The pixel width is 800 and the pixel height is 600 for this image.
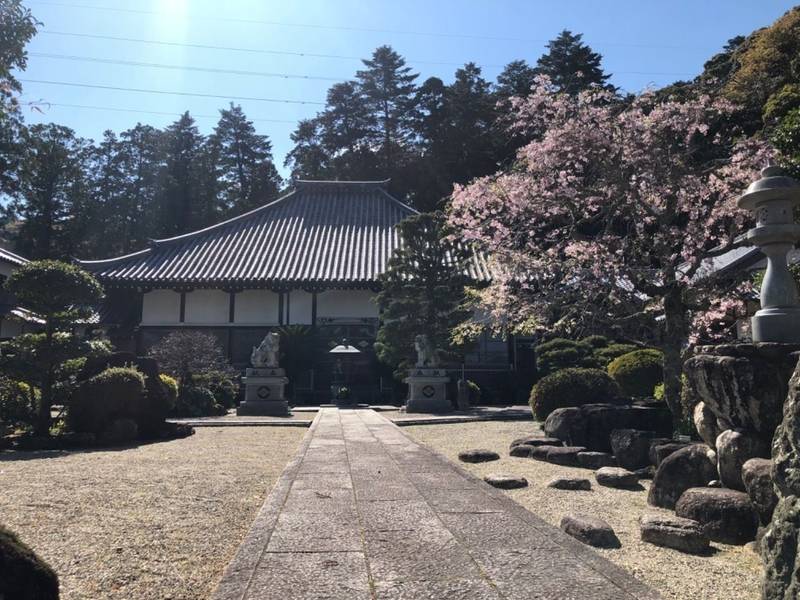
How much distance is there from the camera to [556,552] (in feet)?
10.8

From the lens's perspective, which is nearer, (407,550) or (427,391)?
(407,550)

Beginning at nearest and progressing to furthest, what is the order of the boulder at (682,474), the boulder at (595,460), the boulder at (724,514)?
1. the boulder at (724,514)
2. the boulder at (682,474)
3. the boulder at (595,460)

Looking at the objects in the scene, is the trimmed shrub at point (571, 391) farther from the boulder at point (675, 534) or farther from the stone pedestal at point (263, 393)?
the stone pedestal at point (263, 393)

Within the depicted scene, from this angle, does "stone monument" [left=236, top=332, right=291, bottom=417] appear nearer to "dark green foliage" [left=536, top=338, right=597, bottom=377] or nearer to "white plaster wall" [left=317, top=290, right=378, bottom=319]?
"white plaster wall" [left=317, top=290, right=378, bottom=319]

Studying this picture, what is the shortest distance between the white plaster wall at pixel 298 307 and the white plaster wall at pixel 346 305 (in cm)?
40

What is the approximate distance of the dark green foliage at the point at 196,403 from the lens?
51.0 ft

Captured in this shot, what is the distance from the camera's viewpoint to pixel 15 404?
32.3 feet

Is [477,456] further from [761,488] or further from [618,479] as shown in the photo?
[761,488]

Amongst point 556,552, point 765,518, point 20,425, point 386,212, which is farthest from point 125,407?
point 386,212

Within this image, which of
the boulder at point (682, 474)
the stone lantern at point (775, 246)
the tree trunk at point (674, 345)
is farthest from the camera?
the tree trunk at point (674, 345)

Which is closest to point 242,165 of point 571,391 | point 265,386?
point 265,386

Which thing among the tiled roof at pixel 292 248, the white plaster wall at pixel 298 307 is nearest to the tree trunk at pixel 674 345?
the tiled roof at pixel 292 248

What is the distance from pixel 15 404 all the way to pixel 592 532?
383 inches

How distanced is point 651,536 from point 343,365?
1860cm
